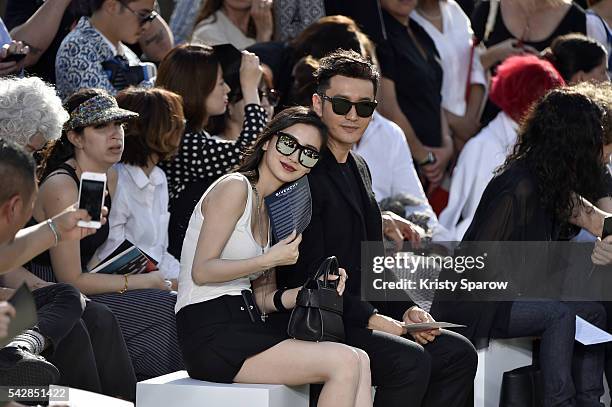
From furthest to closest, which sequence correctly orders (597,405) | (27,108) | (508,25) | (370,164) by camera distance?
(508,25)
(370,164)
(597,405)
(27,108)

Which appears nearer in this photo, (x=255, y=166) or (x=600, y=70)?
(x=255, y=166)

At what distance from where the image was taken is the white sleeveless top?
15.1 ft

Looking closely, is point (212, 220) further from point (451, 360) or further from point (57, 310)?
point (451, 360)

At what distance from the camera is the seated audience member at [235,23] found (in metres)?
7.56

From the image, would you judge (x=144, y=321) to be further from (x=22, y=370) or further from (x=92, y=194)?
(x=92, y=194)

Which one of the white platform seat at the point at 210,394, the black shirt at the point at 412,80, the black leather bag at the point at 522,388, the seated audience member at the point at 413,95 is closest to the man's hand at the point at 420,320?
the black leather bag at the point at 522,388

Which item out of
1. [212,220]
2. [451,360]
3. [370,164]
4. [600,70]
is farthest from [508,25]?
[212,220]

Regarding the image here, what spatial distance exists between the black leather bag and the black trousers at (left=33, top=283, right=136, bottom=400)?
1742 millimetres

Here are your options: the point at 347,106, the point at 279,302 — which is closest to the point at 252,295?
the point at 279,302

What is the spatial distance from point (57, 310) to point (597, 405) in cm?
256

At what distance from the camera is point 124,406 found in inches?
169

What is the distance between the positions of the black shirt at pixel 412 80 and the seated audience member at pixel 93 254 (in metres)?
2.74

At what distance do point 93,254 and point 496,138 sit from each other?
2853 mm

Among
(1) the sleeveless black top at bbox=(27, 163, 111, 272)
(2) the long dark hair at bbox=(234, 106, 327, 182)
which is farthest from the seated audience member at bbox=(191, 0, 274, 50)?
(2) the long dark hair at bbox=(234, 106, 327, 182)
